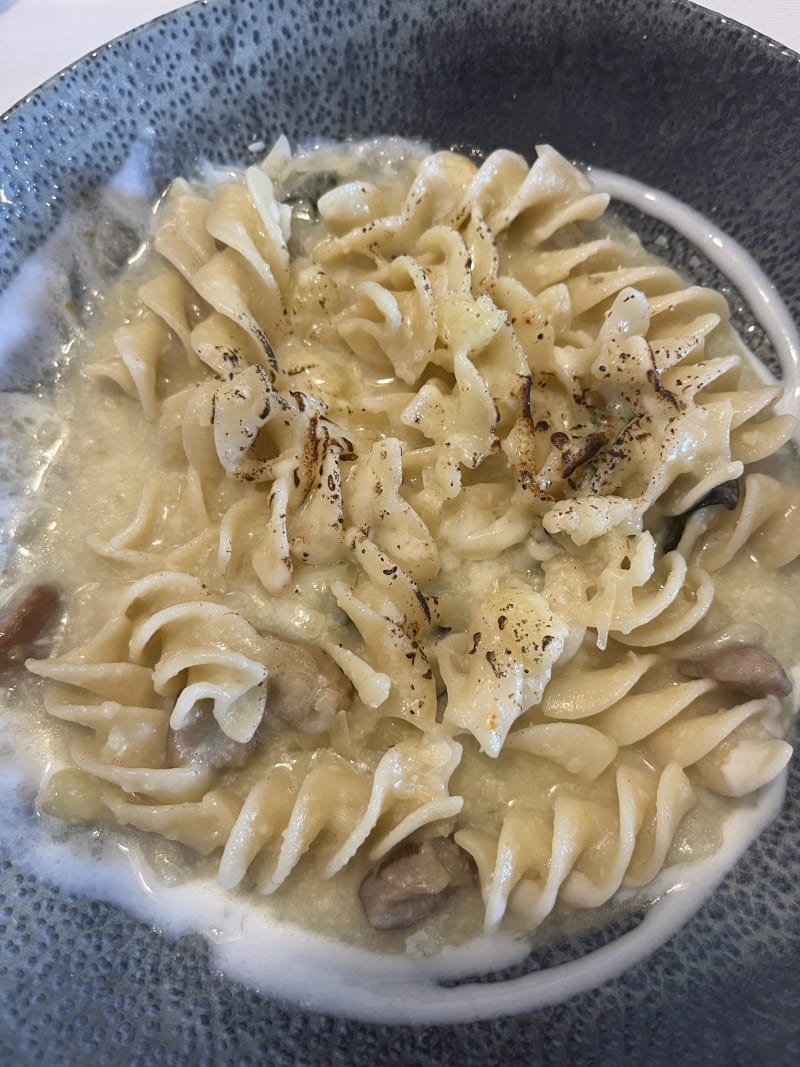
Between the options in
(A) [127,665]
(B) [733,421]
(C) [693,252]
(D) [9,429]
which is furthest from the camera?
(C) [693,252]

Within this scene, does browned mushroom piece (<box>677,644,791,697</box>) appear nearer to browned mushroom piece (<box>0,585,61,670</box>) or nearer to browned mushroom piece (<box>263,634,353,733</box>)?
browned mushroom piece (<box>263,634,353,733</box>)

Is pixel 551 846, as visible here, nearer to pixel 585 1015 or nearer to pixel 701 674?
pixel 585 1015

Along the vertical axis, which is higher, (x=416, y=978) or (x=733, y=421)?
Answer: (x=733, y=421)

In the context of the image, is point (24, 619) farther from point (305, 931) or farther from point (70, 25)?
point (70, 25)

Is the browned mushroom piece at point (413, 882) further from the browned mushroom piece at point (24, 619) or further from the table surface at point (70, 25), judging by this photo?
the table surface at point (70, 25)

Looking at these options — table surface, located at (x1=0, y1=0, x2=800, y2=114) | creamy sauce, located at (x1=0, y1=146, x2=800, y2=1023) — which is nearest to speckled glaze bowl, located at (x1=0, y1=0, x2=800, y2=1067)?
creamy sauce, located at (x1=0, y1=146, x2=800, y2=1023)

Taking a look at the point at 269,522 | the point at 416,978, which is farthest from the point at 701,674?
the point at 269,522
